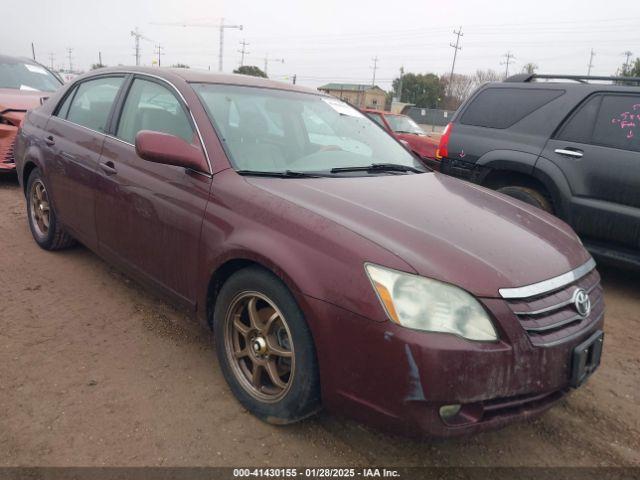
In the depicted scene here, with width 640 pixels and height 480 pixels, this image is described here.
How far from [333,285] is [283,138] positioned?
1.28m

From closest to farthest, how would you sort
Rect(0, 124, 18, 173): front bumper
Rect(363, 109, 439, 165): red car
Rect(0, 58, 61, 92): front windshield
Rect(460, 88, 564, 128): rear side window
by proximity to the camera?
Rect(460, 88, 564, 128): rear side window
Rect(0, 124, 18, 173): front bumper
Rect(0, 58, 61, 92): front windshield
Rect(363, 109, 439, 165): red car

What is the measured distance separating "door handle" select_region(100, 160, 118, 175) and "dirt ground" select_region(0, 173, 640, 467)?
3.08 ft

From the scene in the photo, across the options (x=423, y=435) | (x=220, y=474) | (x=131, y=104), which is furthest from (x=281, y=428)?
(x=131, y=104)

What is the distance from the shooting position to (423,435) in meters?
1.88

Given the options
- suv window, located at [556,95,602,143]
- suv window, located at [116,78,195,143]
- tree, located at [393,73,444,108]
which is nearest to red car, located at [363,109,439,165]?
suv window, located at [556,95,602,143]

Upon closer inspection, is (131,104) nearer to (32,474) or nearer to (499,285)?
(32,474)

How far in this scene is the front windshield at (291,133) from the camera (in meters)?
2.73

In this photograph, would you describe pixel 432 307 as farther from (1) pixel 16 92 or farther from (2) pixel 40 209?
(1) pixel 16 92

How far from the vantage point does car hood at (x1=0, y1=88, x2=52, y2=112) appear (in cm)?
663

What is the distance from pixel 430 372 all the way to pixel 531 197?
11.5 ft

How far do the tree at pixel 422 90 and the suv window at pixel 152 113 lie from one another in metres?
66.3

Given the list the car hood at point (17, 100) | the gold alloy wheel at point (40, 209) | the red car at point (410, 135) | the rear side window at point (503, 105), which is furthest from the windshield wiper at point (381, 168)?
the red car at point (410, 135)

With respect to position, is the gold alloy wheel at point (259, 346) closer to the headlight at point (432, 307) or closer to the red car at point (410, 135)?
the headlight at point (432, 307)

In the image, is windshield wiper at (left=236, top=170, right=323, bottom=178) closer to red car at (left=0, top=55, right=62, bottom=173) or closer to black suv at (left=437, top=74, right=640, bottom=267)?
black suv at (left=437, top=74, right=640, bottom=267)
